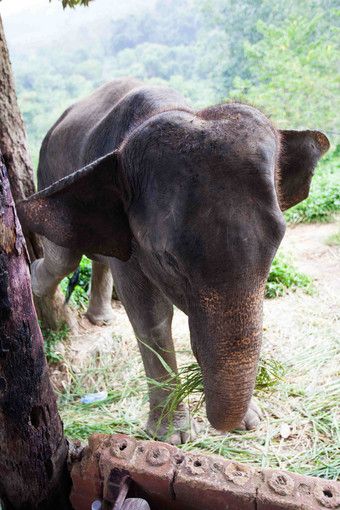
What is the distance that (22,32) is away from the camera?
20.3m

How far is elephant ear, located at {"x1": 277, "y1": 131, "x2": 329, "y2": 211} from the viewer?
191 centimetres

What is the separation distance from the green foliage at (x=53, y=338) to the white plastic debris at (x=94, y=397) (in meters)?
0.65

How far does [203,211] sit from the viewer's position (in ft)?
4.39

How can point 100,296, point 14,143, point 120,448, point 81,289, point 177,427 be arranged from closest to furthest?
1. point 120,448
2. point 177,427
3. point 14,143
4. point 100,296
5. point 81,289

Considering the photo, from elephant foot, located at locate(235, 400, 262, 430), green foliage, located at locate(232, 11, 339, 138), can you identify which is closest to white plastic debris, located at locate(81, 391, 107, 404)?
elephant foot, located at locate(235, 400, 262, 430)

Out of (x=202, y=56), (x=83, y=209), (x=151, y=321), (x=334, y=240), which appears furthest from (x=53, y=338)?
(x=202, y=56)

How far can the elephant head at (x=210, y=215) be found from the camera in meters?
1.32

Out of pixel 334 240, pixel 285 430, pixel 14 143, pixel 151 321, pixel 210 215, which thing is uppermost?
pixel 210 215

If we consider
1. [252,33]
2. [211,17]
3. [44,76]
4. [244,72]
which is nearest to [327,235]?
[244,72]

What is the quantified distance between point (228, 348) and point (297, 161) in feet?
3.29

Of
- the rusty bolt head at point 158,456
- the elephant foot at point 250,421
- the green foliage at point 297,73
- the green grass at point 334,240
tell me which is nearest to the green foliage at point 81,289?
the elephant foot at point 250,421

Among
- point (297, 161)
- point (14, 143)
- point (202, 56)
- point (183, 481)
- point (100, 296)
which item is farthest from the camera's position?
point (202, 56)

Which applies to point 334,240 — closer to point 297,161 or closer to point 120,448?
point 297,161

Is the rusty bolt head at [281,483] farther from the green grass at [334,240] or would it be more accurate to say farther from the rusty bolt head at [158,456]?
the green grass at [334,240]
